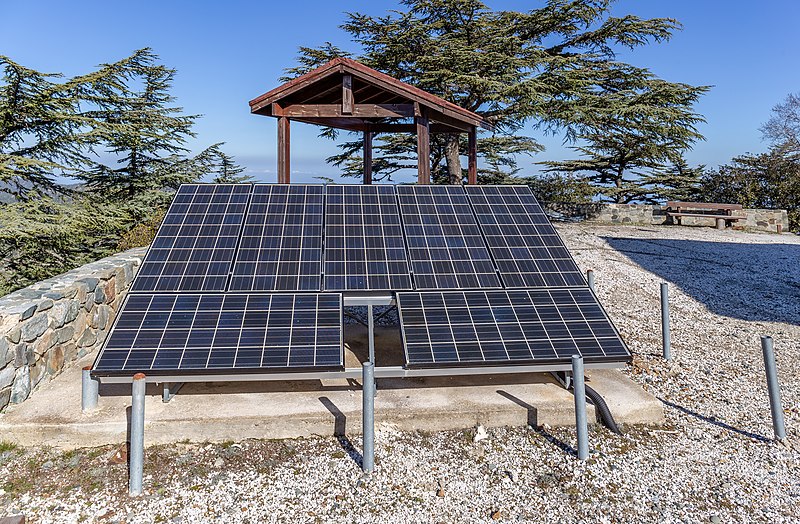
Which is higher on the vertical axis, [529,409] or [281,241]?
[281,241]

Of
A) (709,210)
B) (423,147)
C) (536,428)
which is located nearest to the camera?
(536,428)

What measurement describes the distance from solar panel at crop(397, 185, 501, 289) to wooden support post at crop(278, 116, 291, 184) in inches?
113

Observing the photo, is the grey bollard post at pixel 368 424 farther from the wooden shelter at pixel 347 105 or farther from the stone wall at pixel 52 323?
the wooden shelter at pixel 347 105

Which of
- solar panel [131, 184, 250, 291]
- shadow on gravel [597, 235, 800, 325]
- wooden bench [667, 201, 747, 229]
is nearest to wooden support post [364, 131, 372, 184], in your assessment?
solar panel [131, 184, 250, 291]

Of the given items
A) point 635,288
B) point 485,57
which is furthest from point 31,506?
point 485,57

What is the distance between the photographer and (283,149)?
7969 millimetres

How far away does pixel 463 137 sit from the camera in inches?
754

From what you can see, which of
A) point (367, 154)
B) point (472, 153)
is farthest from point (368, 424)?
point (367, 154)

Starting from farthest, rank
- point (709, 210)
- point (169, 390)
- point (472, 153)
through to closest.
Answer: point (709, 210), point (472, 153), point (169, 390)

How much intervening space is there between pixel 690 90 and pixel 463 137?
820 cm

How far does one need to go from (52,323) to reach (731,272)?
1275cm

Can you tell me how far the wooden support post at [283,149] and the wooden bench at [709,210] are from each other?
1625 cm

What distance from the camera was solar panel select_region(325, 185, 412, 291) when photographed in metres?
4.62

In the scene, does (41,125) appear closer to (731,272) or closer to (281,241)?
(281,241)
